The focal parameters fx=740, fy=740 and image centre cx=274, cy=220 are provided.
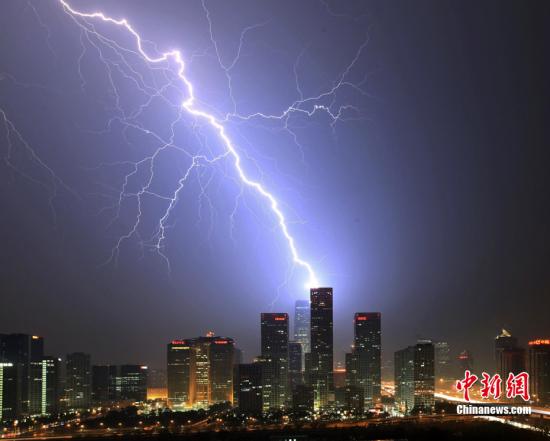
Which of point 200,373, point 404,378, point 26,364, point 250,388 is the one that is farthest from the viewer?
point 200,373

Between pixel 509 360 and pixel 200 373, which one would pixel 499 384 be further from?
pixel 200 373

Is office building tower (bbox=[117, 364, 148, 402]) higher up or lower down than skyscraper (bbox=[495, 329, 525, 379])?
lower down

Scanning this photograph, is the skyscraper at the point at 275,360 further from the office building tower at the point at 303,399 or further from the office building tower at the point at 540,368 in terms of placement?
the office building tower at the point at 540,368

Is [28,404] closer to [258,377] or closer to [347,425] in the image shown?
[258,377]

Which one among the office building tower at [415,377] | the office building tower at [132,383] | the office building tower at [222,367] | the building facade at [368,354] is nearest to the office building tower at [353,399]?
the building facade at [368,354]

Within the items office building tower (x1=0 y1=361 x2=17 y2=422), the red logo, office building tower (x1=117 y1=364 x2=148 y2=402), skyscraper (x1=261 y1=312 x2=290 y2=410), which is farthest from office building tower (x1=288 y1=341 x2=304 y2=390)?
the red logo

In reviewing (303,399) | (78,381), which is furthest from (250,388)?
(78,381)

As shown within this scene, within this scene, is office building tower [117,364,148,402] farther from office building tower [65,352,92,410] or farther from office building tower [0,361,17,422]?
office building tower [0,361,17,422]
